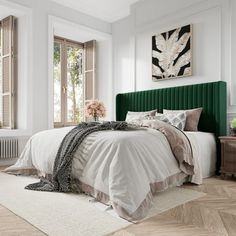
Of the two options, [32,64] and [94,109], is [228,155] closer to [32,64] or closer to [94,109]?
[94,109]

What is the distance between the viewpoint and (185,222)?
2.05 metres

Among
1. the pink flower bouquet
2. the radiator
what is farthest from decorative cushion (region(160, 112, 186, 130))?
the radiator

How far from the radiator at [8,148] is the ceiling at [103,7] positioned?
9.59ft

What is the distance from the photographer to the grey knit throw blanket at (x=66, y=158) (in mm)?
2779

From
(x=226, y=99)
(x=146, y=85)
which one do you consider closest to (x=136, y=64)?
(x=146, y=85)

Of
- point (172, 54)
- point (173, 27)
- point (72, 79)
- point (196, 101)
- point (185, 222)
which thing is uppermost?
point (173, 27)

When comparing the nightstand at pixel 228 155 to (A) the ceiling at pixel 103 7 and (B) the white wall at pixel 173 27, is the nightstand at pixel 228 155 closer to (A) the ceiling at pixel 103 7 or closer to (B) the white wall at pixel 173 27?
(B) the white wall at pixel 173 27

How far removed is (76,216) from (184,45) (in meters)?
3.59

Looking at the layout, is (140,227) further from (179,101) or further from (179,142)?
(179,101)

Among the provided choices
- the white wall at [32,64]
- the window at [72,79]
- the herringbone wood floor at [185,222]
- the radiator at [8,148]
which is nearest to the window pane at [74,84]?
the window at [72,79]

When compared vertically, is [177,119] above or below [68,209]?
above

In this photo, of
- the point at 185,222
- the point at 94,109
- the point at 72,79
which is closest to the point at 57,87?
the point at 72,79

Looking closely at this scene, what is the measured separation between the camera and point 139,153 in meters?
2.43

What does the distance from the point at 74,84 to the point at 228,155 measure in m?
4.11
